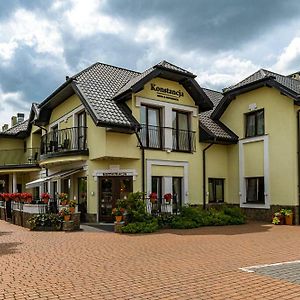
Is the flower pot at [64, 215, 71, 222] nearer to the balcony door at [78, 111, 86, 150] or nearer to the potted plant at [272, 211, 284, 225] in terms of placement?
the balcony door at [78, 111, 86, 150]

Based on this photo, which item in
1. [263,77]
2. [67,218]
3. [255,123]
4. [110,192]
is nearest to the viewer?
[67,218]

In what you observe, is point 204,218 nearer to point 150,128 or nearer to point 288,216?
point 288,216

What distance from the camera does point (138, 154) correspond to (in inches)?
728

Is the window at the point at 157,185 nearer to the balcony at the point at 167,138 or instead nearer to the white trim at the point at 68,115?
the balcony at the point at 167,138

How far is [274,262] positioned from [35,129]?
24671 mm

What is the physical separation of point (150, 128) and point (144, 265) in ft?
36.9

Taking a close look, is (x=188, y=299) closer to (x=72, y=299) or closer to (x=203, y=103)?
(x=72, y=299)

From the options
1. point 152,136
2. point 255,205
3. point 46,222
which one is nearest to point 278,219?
point 255,205

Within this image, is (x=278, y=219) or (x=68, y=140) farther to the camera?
(x=68, y=140)

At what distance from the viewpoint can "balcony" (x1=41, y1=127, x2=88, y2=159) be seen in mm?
19459

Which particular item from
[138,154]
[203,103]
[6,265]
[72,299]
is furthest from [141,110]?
[72,299]

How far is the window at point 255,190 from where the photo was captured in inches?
804

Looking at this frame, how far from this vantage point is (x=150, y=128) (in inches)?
765

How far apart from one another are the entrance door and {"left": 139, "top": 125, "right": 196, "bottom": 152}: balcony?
215 cm
